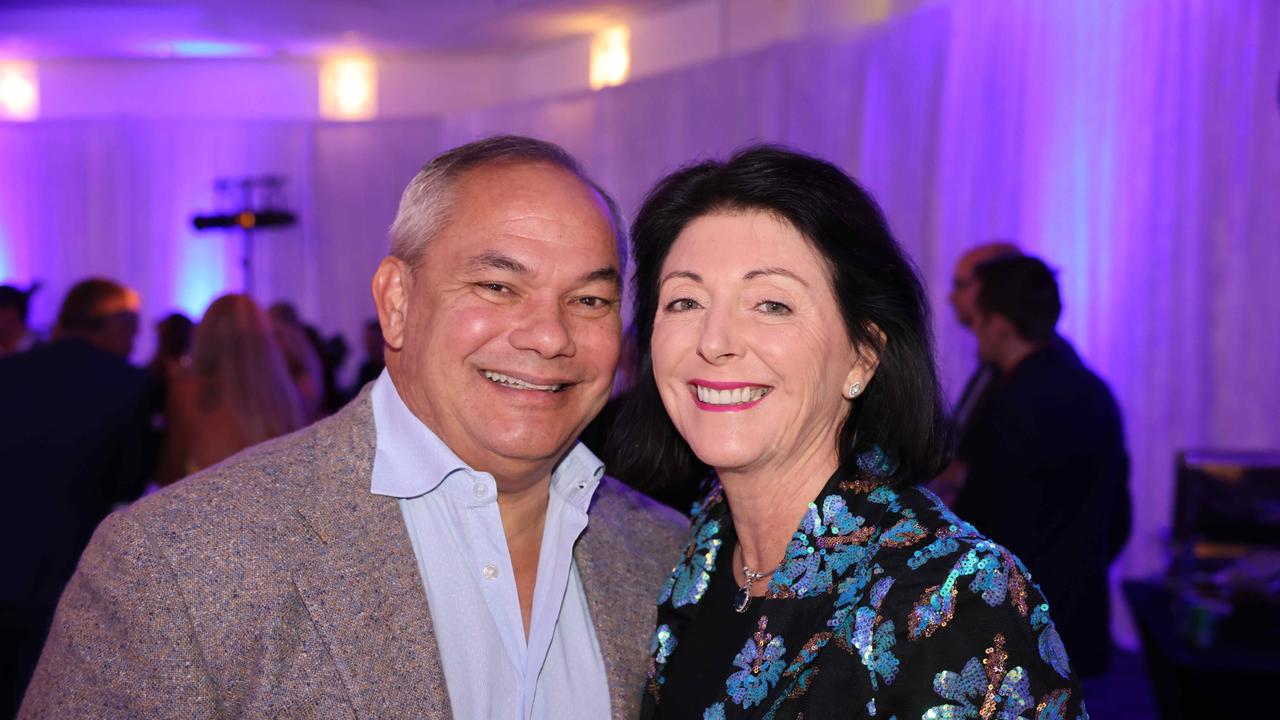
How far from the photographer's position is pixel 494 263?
186 cm

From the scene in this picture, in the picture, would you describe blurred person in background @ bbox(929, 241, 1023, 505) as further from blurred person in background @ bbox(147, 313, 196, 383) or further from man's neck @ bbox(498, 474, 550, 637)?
blurred person in background @ bbox(147, 313, 196, 383)

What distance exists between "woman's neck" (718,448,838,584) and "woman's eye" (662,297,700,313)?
29cm

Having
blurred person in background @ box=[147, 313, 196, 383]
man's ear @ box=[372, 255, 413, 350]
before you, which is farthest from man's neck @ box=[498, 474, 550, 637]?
blurred person in background @ box=[147, 313, 196, 383]

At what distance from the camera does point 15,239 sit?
13078 mm

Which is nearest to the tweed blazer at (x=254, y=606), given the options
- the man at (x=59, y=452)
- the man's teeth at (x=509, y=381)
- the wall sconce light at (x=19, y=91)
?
the man's teeth at (x=509, y=381)

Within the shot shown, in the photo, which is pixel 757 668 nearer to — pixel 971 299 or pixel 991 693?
pixel 991 693

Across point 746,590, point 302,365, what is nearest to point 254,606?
point 746,590

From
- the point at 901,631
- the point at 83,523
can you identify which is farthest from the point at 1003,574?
the point at 83,523

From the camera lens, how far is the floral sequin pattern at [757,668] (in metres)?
1.62

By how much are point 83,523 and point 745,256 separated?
316cm

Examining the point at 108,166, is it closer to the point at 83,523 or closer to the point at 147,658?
the point at 83,523

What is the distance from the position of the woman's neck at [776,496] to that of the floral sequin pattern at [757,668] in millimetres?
169

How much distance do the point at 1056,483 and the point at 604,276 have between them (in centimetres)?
229

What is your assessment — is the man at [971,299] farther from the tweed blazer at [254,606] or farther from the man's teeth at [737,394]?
the tweed blazer at [254,606]
